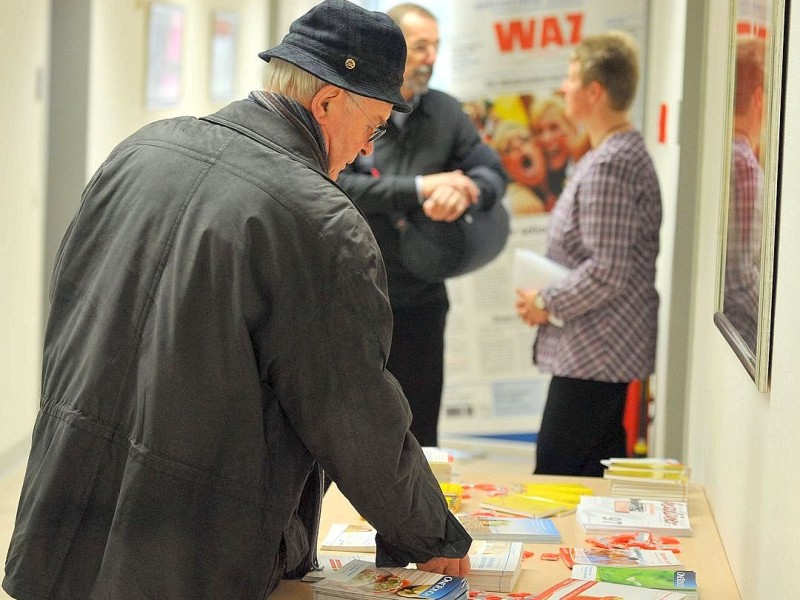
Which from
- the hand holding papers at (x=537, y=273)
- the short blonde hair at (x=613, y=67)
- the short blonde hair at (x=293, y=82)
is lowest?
the hand holding papers at (x=537, y=273)

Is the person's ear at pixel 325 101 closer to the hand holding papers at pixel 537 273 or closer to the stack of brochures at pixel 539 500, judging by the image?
the stack of brochures at pixel 539 500

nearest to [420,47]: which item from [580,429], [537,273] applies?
[537,273]

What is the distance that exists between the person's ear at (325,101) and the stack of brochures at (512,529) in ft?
3.16

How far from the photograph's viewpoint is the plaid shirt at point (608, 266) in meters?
3.48

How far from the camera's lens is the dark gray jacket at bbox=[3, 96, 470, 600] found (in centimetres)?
163

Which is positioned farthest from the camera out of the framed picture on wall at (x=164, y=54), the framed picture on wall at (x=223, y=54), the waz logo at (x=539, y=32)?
the framed picture on wall at (x=223, y=54)

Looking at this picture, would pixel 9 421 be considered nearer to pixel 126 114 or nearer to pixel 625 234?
pixel 126 114

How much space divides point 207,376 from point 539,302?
2101 millimetres

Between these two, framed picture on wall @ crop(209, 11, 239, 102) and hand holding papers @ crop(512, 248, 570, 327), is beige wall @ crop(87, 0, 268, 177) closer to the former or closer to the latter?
framed picture on wall @ crop(209, 11, 239, 102)

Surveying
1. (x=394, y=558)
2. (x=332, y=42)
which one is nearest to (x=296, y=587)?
(x=394, y=558)

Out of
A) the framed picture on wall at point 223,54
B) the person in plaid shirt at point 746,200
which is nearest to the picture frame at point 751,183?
the person in plaid shirt at point 746,200

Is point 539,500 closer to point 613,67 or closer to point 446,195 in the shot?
point 446,195

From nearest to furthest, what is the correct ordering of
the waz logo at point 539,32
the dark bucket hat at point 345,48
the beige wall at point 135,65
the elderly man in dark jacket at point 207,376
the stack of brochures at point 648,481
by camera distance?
the elderly man in dark jacket at point 207,376, the dark bucket hat at point 345,48, the stack of brochures at point 648,481, the waz logo at point 539,32, the beige wall at point 135,65

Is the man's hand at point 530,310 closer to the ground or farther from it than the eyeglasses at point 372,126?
closer to the ground
